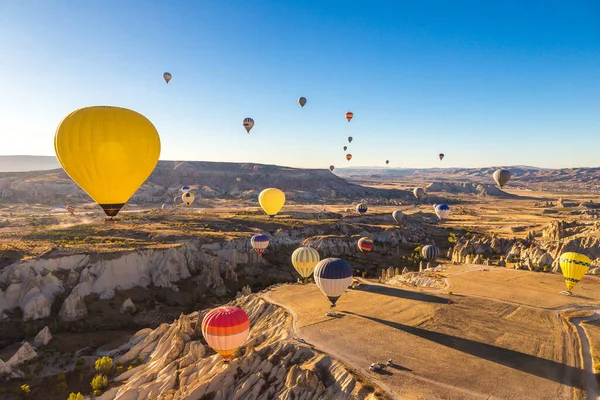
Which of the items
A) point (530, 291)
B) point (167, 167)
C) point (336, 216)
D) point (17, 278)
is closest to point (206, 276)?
point (17, 278)

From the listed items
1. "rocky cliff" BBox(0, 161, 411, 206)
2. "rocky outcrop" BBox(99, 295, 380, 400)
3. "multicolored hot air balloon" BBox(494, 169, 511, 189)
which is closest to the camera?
"rocky outcrop" BBox(99, 295, 380, 400)

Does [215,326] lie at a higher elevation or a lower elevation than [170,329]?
higher

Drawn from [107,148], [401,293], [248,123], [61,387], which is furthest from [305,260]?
[248,123]

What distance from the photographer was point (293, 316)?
2931 cm

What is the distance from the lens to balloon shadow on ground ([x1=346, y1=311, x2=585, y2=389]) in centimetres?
2008

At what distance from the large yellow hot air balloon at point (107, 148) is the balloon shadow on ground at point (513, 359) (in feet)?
79.4

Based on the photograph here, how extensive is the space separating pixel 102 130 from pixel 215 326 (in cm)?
1649

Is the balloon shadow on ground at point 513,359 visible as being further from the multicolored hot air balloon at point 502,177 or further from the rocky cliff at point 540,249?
the multicolored hot air balloon at point 502,177

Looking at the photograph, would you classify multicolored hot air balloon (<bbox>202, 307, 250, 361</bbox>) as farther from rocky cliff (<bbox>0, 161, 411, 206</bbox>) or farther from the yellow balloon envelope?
rocky cliff (<bbox>0, 161, 411, 206</bbox>)

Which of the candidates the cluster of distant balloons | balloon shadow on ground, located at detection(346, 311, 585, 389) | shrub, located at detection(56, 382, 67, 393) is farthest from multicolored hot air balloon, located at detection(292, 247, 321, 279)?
shrub, located at detection(56, 382, 67, 393)

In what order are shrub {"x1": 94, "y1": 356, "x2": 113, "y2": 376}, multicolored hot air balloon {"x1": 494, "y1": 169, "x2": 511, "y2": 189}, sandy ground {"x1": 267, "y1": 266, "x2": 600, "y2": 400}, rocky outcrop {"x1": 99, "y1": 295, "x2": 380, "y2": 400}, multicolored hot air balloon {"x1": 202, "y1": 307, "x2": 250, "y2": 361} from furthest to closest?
multicolored hot air balloon {"x1": 494, "y1": 169, "x2": 511, "y2": 189} < shrub {"x1": 94, "y1": 356, "x2": 113, "y2": 376} < multicolored hot air balloon {"x1": 202, "y1": 307, "x2": 250, "y2": 361} < rocky outcrop {"x1": 99, "y1": 295, "x2": 380, "y2": 400} < sandy ground {"x1": 267, "y1": 266, "x2": 600, "y2": 400}

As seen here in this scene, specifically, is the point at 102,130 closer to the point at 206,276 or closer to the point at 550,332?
the point at 206,276

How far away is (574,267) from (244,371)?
101ft

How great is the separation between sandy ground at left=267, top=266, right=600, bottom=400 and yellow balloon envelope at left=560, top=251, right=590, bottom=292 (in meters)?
1.55
